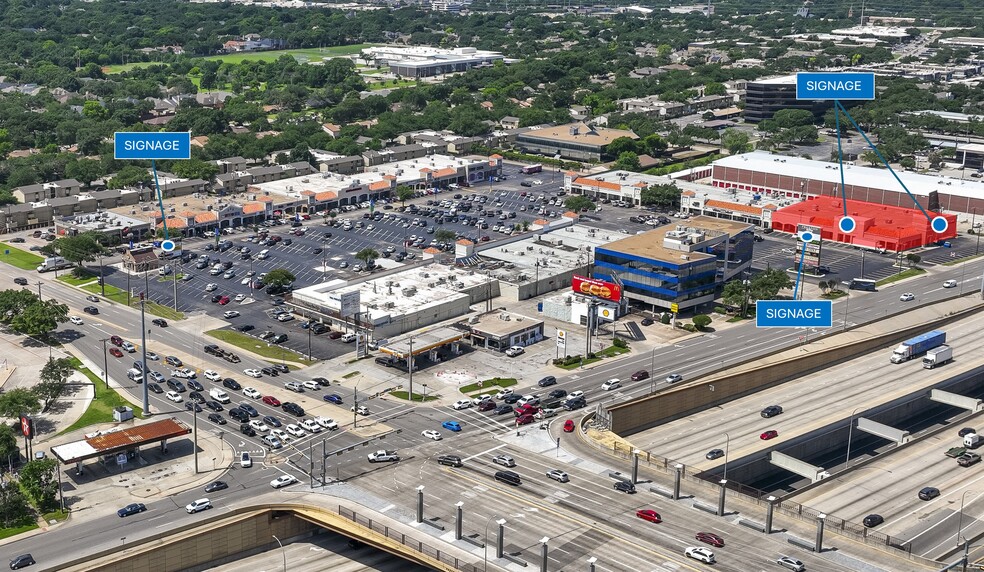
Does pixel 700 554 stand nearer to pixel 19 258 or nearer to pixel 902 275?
pixel 902 275

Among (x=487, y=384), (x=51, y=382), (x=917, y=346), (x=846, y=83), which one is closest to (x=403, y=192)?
(x=487, y=384)

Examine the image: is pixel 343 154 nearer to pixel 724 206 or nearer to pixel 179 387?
pixel 724 206

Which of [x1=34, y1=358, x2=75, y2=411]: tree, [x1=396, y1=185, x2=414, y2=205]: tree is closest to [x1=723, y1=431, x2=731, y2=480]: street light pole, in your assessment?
[x1=34, y1=358, x2=75, y2=411]: tree

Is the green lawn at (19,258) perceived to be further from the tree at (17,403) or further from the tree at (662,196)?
the tree at (662,196)

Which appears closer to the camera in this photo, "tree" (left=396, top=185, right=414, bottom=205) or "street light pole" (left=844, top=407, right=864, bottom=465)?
"street light pole" (left=844, top=407, right=864, bottom=465)

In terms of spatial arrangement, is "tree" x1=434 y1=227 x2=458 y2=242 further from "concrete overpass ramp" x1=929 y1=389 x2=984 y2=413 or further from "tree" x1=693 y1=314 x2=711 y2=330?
"concrete overpass ramp" x1=929 y1=389 x2=984 y2=413

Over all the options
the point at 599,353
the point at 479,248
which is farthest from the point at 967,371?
the point at 479,248
